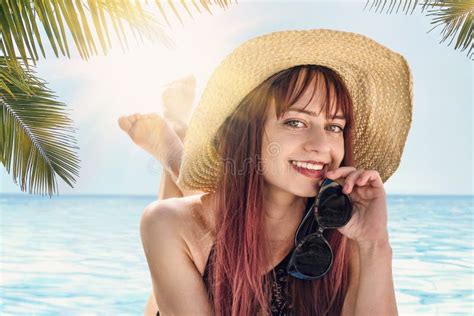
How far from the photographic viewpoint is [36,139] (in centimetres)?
406

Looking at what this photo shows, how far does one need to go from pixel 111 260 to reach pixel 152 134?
40.1 ft

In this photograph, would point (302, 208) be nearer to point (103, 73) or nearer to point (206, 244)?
point (206, 244)

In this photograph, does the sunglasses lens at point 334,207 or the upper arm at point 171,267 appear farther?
the upper arm at point 171,267

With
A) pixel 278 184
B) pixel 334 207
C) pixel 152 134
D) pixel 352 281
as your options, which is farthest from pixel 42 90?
pixel 352 281

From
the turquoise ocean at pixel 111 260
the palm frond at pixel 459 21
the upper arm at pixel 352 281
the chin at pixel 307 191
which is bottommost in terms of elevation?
the turquoise ocean at pixel 111 260

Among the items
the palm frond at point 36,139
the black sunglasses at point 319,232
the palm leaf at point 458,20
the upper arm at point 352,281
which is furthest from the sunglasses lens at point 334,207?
the palm leaf at point 458,20

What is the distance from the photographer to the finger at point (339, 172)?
2.58 m

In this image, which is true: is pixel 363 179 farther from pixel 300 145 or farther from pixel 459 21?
pixel 459 21

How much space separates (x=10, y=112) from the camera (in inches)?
153

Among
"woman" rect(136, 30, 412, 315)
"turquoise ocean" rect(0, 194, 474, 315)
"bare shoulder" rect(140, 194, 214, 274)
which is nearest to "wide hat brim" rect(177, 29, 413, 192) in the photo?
"woman" rect(136, 30, 412, 315)

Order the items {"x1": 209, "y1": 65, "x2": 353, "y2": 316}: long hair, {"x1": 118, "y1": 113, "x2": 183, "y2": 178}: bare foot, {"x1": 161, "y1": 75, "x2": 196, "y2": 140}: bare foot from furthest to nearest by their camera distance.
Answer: {"x1": 161, "y1": 75, "x2": 196, "y2": 140}: bare foot, {"x1": 118, "y1": 113, "x2": 183, "y2": 178}: bare foot, {"x1": 209, "y1": 65, "x2": 353, "y2": 316}: long hair

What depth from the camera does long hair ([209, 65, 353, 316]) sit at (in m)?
2.69

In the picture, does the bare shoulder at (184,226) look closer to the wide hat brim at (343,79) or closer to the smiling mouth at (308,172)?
the wide hat brim at (343,79)

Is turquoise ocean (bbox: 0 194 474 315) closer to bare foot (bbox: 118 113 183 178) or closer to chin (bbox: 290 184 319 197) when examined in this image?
bare foot (bbox: 118 113 183 178)
